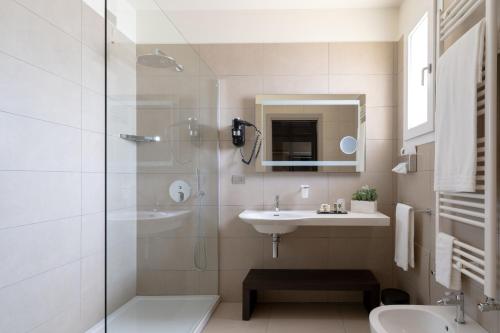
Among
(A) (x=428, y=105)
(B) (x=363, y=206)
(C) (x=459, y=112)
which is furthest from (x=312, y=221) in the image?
(C) (x=459, y=112)

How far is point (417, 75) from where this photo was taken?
2576 mm

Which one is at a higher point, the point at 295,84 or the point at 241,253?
the point at 295,84

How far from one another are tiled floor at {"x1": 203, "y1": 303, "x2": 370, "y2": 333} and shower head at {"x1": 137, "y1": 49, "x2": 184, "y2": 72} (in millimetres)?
1977

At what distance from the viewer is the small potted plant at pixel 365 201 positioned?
2.74 metres

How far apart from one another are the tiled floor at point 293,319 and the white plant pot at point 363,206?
87cm

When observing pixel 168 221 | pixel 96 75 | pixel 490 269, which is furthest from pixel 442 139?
pixel 96 75

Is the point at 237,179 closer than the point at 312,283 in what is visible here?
No

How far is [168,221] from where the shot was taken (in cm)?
188

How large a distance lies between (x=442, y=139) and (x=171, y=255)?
168 centimetres

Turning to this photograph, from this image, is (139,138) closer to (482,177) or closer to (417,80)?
(482,177)

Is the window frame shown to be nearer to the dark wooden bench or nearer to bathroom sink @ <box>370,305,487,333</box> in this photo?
bathroom sink @ <box>370,305,487,333</box>

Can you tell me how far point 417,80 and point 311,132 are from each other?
958mm

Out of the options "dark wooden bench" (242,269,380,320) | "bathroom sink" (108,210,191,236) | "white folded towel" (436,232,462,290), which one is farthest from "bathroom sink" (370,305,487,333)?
"bathroom sink" (108,210,191,236)

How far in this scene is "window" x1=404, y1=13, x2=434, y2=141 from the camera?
7.70ft
